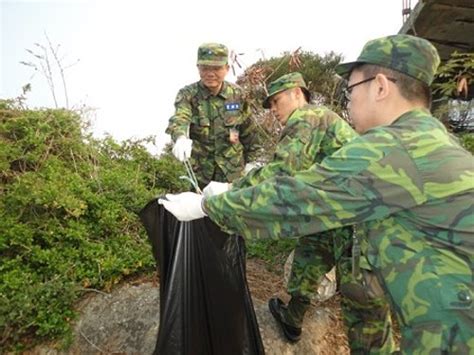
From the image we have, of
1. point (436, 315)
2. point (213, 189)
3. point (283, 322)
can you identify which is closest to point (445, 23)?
point (283, 322)

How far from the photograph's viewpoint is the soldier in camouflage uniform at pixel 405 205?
1.03 m

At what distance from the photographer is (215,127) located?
3.27m

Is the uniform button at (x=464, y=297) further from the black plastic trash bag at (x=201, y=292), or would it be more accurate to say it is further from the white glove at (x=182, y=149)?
the white glove at (x=182, y=149)

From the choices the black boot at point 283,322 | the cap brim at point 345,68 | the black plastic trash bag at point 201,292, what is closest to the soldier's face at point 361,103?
the cap brim at point 345,68

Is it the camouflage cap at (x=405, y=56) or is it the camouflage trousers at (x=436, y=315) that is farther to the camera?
the camouflage cap at (x=405, y=56)

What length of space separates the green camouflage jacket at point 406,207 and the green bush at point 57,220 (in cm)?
226

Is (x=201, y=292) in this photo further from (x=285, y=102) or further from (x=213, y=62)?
(x=213, y=62)

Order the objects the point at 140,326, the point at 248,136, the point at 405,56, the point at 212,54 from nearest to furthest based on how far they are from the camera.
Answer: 1. the point at 405,56
2. the point at 140,326
3. the point at 212,54
4. the point at 248,136

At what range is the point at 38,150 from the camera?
4297mm

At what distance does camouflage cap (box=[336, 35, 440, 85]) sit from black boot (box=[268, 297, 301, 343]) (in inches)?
70.7

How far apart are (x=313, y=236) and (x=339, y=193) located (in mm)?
1294

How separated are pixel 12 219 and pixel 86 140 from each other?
6.83 ft

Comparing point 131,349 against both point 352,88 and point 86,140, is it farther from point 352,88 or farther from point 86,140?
point 86,140

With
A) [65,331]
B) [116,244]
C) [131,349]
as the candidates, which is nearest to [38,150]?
[116,244]
